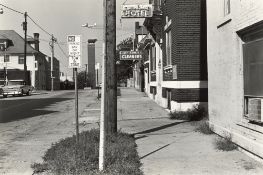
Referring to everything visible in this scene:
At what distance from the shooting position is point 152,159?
28.3ft

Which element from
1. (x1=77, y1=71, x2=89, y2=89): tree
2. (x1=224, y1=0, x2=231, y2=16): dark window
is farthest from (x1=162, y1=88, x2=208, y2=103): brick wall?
(x1=77, y1=71, x2=89, y2=89): tree

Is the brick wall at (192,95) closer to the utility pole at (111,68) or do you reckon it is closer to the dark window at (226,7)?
the utility pole at (111,68)

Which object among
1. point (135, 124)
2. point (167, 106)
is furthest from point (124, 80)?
point (135, 124)

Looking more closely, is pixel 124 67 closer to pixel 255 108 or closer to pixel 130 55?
pixel 130 55

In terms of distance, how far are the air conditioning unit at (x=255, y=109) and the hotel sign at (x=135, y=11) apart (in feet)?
33.5

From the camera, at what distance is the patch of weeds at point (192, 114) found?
50.5ft

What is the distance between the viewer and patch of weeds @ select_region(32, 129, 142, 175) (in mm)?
7477

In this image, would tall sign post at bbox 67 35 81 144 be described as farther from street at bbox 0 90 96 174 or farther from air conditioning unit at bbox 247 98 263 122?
air conditioning unit at bbox 247 98 263 122

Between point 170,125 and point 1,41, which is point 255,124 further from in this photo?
point 1,41

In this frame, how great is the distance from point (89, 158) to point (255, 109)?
10.9 ft

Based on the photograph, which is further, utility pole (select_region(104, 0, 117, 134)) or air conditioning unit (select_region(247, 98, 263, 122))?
utility pole (select_region(104, 0, 117, 134))

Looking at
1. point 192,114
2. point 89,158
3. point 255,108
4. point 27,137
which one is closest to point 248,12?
point 255,108

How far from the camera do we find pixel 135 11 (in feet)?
59.3

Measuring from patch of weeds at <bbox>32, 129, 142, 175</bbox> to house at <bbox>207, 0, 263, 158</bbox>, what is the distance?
7.54 feet
